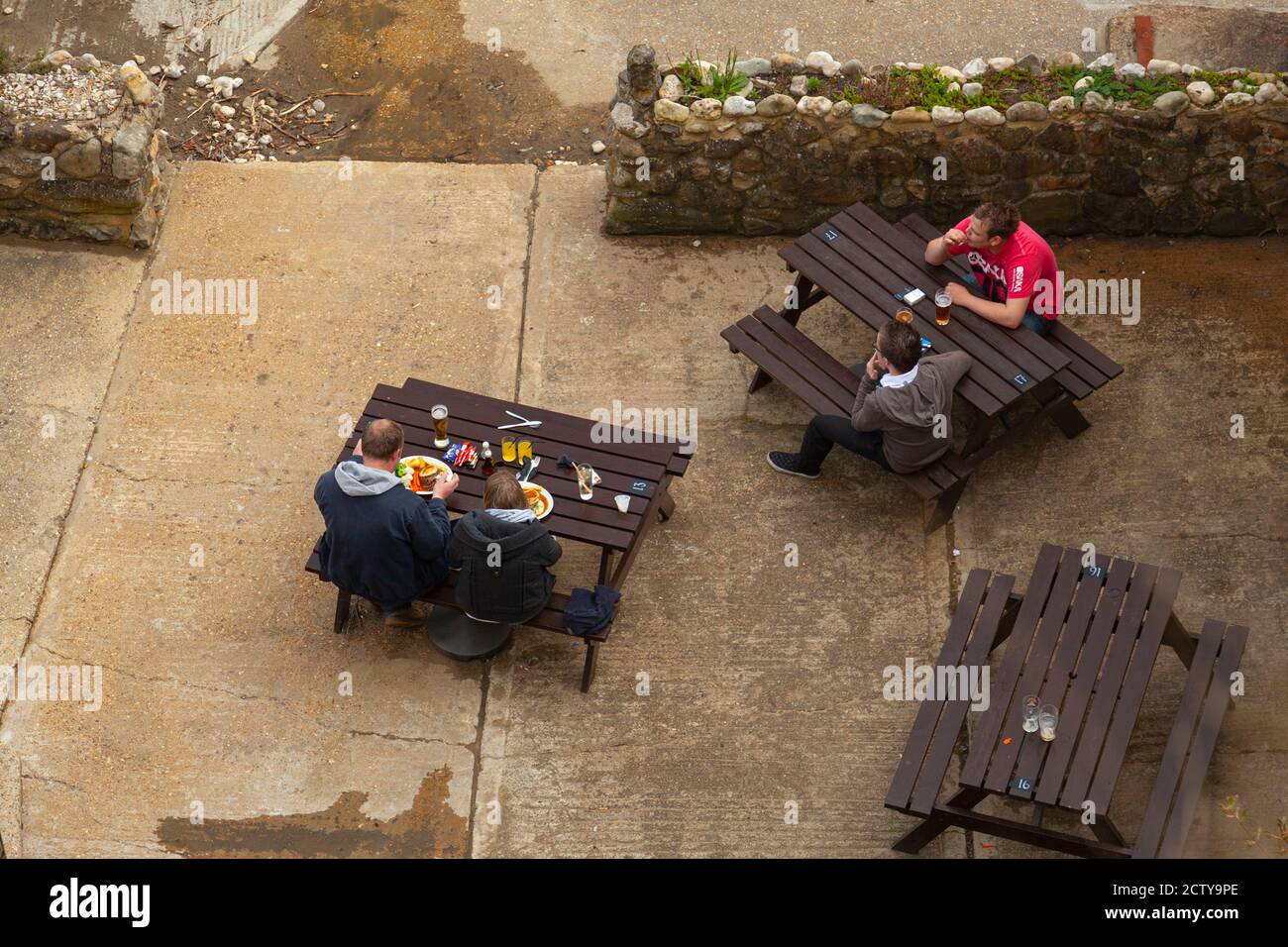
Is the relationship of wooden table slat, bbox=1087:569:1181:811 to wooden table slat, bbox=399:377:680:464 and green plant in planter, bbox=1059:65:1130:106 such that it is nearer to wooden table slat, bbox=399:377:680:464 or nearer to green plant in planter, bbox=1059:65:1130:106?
wooden table slat, bbox=399:377:680:464

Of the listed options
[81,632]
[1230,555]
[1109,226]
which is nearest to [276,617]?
[81,632]

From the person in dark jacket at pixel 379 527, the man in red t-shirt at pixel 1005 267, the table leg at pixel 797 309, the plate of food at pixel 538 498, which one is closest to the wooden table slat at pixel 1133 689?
the man in red t-shirt at pixel 1005 267

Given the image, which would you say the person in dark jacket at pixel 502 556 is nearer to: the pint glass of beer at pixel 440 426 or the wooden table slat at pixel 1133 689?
the pint glass of beer at pixel 440 426

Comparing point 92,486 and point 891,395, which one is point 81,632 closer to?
point 92,486

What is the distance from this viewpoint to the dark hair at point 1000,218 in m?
6.98

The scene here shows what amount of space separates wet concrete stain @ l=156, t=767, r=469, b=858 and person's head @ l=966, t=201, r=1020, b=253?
3.85 meters

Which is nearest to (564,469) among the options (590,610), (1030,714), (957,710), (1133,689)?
(590,610)

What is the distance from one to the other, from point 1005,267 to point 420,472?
3176 mm

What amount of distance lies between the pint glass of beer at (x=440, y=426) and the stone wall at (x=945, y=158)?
2.20 m

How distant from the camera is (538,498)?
655 centimetres

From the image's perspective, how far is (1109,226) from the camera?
831 cm

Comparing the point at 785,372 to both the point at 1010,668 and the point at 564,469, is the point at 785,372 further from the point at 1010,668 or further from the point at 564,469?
the point at 1010,668

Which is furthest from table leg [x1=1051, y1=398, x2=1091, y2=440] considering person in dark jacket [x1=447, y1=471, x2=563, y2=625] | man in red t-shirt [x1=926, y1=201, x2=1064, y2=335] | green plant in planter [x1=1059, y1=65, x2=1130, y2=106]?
person in dark jacket [x1=447, y1=471, x2=563, y2=625]

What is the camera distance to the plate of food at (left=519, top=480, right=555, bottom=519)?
6.51m
